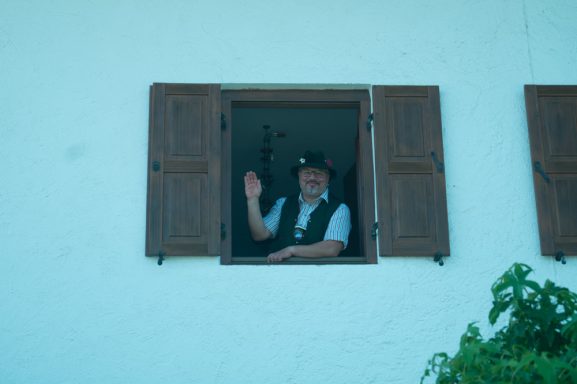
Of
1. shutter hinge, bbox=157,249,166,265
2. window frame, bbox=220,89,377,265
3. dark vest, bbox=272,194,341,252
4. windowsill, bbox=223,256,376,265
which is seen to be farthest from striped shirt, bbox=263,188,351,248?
shutter hinge, bbox=157,249,166,265

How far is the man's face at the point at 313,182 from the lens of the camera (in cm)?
575

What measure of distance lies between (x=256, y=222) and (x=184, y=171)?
0.72 meters

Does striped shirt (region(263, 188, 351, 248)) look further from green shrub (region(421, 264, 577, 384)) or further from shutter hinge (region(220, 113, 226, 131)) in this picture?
green shrub (region(421, 264, 577, 384))

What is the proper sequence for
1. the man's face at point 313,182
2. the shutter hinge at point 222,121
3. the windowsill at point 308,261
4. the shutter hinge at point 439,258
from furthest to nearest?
the man's face at point 313,182 < the shutter hinge at point 222,121 < the windowsill at point 308,261 < the shutter hinge at point 439,258

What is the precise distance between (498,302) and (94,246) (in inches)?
112

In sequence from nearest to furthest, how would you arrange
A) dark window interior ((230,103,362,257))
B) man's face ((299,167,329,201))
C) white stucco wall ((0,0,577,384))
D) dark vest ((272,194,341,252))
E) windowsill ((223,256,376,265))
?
white stucco wall ((0,0,577,384)) → windowsill ((223,256,376,265)) → dark vest ((272,194,341,252)) → man's face ((299,167,329,201)) → dark window interior ((230,103,362,257))

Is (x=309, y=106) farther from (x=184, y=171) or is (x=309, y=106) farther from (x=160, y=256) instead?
(x=160, y=256)

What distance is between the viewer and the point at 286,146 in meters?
8.02

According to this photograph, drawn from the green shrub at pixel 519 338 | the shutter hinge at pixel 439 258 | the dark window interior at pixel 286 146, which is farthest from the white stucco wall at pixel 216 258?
the green shrub at pixel 519 338

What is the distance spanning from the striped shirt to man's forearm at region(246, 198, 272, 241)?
0.13m

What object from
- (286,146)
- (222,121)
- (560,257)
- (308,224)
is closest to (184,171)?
(222,121)

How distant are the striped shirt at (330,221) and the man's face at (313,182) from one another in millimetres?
37

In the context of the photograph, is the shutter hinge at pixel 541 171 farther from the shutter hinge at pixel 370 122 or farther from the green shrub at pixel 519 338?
the green shrub at pixel 519 338

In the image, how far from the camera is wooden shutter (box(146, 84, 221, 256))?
4793 mm
